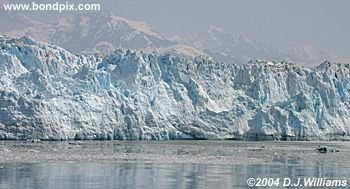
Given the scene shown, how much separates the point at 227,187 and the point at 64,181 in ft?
16.1

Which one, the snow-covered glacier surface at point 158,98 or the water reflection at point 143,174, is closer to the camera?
the water reflection at point 143,174

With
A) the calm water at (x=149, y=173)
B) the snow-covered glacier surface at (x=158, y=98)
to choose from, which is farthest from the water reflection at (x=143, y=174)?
the snow-covered glacier surface at (x=158, y=98)

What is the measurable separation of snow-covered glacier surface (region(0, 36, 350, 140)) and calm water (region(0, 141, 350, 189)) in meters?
23.5

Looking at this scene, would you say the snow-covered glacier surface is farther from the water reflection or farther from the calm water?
the water reflection

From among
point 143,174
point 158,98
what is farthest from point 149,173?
point 158,98

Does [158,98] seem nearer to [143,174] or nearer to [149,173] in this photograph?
[149,173]

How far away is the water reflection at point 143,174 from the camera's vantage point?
1805cm

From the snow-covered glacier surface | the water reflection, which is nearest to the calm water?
the water reflection

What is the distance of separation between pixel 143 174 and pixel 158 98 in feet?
121

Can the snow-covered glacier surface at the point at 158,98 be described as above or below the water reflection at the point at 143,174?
above

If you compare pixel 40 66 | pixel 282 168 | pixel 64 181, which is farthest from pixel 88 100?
pixel 64 181

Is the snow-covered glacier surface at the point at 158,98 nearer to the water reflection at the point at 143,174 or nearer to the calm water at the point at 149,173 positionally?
the calm water at the point at 149,173

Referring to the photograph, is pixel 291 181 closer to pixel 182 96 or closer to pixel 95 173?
pixel 95 173

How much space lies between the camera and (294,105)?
5831 centimetres
